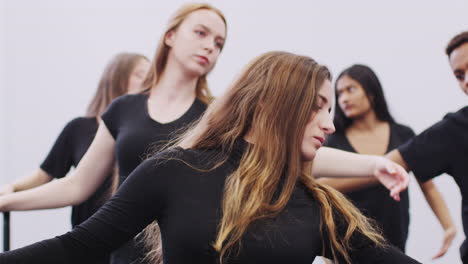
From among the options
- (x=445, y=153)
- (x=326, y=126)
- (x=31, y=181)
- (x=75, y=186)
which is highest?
(x=326, y=126)

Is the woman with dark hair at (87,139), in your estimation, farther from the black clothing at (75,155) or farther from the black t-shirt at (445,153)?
the black t-shirt at (445,153)

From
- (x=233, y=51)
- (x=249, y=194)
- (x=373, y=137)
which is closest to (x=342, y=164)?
(x=249, y=194)

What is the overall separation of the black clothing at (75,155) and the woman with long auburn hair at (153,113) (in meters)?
0.49

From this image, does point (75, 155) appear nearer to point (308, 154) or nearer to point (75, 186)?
point (75, 186)

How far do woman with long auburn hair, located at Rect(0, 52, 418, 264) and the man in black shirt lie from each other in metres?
0.44

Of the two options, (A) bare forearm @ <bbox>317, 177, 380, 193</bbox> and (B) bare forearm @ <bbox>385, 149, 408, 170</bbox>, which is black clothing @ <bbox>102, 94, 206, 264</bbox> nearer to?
(A) bare forearm @ <bbox>317, 177, 380, 193</bbox>

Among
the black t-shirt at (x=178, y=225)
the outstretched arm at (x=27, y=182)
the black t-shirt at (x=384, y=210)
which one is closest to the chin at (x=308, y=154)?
the black t-shirt at (x=178, y=225)

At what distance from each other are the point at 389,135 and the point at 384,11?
1212 millimetres

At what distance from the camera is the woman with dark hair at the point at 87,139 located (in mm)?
2093

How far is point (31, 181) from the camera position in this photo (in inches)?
78.4

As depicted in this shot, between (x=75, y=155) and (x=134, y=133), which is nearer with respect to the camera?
(x=134, y=133)

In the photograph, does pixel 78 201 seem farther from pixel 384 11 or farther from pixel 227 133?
pixel 384 11

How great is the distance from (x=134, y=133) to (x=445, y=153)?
87 centimetres

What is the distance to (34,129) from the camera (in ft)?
12.8
